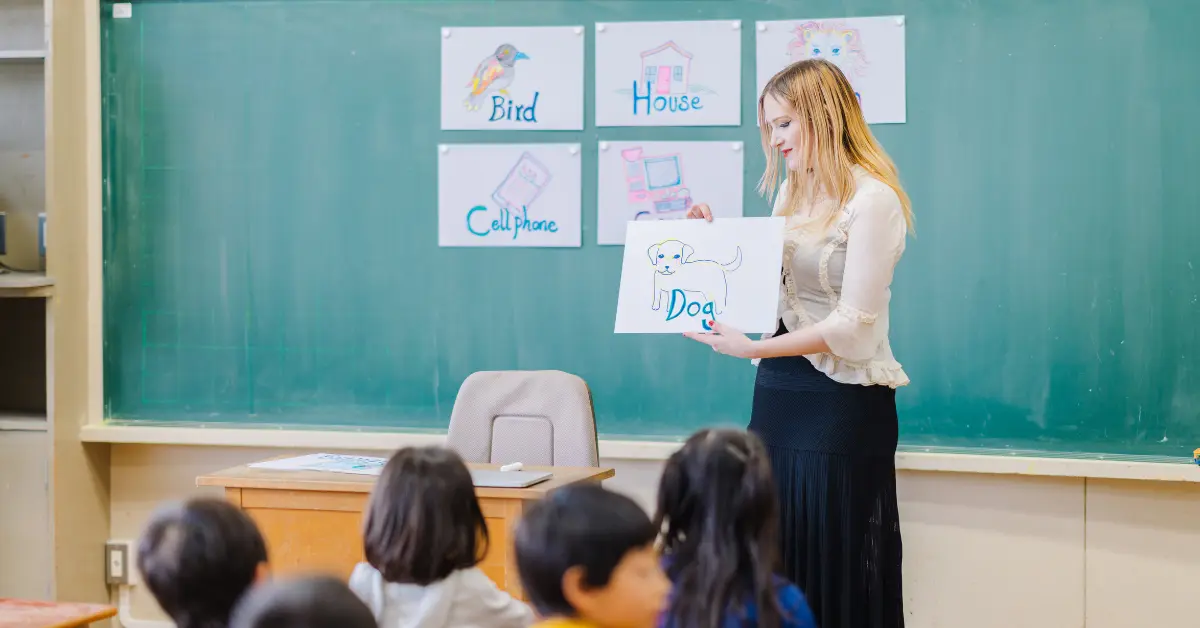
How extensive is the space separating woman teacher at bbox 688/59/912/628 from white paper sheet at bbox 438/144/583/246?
1132 mm

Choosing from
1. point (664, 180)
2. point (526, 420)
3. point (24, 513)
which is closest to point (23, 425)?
point (24, 513)

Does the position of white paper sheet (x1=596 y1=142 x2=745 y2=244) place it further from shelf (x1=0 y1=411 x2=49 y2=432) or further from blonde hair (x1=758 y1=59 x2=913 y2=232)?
shelf (x1=0 y1=411 x2=49 y2=432)

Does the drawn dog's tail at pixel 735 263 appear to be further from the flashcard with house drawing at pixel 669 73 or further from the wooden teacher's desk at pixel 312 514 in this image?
the flashcard with house drawing at pixel 669 73

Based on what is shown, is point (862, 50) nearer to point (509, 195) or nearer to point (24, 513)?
point (509, 195)

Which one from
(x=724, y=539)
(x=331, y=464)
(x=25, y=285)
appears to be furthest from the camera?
(x=25, y=285)

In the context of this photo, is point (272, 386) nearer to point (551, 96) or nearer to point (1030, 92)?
point (551, 96)

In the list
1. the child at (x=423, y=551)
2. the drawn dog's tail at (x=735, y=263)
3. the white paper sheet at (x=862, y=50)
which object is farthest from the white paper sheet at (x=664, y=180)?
the child at (x=423, y=551)

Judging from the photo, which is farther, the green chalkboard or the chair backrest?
the green chalkboard

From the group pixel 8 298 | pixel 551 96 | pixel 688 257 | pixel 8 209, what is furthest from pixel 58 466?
pixel 688 257

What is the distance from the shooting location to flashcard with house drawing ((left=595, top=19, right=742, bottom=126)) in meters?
3.16

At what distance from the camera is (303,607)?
779mm

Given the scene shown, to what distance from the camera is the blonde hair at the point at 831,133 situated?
2.14 m

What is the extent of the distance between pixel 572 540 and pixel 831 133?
1190 mm

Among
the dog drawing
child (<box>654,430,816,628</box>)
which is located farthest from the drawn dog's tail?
child (<box>654,430,816,628</box>)
